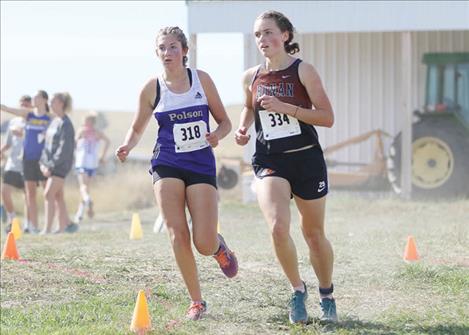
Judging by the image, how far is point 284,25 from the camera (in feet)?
23.1

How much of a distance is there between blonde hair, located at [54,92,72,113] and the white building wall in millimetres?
7286

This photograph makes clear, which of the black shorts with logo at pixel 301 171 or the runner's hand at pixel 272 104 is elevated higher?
the runner's hand at pixel 272 104

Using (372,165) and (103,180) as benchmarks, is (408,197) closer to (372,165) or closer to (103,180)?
(372,165)

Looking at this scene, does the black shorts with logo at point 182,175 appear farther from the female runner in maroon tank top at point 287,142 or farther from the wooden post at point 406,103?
the wooden post at point 406,103

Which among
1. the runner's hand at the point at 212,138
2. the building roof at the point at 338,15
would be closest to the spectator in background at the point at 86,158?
the building roof at the point at 338,15

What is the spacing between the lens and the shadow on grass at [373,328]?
684 centimetres

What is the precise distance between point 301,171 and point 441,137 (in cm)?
1304

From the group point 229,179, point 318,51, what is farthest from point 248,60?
point 229,179

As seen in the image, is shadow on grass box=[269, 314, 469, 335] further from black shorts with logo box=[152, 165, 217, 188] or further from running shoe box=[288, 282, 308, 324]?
black shorts with logo box=[152, 165, 217, 188]

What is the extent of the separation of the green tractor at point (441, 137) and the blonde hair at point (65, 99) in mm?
7043

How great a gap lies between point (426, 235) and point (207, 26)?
25.7 ft

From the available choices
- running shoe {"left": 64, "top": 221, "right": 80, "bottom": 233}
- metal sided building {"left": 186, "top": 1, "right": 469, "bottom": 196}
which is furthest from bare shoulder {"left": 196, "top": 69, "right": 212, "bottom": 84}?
metal sided building {"left": 186, "top": 1, "right": 469, "bottom": 196}

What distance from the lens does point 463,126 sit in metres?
19.8

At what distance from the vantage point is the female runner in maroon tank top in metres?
6.89
